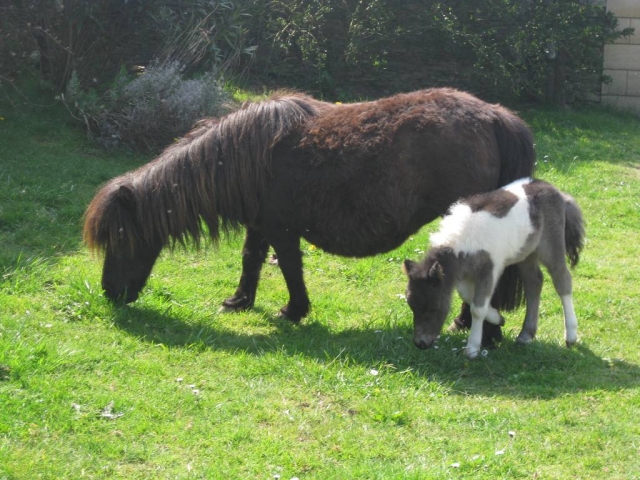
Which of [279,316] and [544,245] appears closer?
[544,245]

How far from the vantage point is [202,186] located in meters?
6.96

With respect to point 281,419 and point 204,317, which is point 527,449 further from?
point 204,317

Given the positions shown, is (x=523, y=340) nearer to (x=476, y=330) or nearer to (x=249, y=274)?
(x=476, y=330)

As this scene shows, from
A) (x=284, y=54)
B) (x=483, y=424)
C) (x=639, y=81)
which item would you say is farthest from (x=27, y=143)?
(x=639, y=81)

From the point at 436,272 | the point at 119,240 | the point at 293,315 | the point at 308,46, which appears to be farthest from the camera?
the point at 308,46

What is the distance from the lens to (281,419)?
Answer: 516 cm

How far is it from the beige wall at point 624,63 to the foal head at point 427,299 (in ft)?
34.0

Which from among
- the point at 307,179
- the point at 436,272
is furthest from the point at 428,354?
the point at 307,179

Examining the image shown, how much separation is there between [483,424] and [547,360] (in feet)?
4.01

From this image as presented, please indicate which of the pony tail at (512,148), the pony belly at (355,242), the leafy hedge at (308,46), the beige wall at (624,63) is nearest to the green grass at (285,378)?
the pony belly at (355,242)

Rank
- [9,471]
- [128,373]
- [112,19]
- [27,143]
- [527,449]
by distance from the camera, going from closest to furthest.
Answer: [9,471], [527,449], [128,373], [27,143], [112,19]

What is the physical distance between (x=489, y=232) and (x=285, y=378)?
1812 millimetres

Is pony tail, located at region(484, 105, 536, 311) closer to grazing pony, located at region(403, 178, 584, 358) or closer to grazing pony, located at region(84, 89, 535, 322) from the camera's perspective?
grazing pony, located at region(84, 89, 535, 322)

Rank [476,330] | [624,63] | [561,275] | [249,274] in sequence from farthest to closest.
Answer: [624,63] < [249,274] < [561,275] < [476,330]
